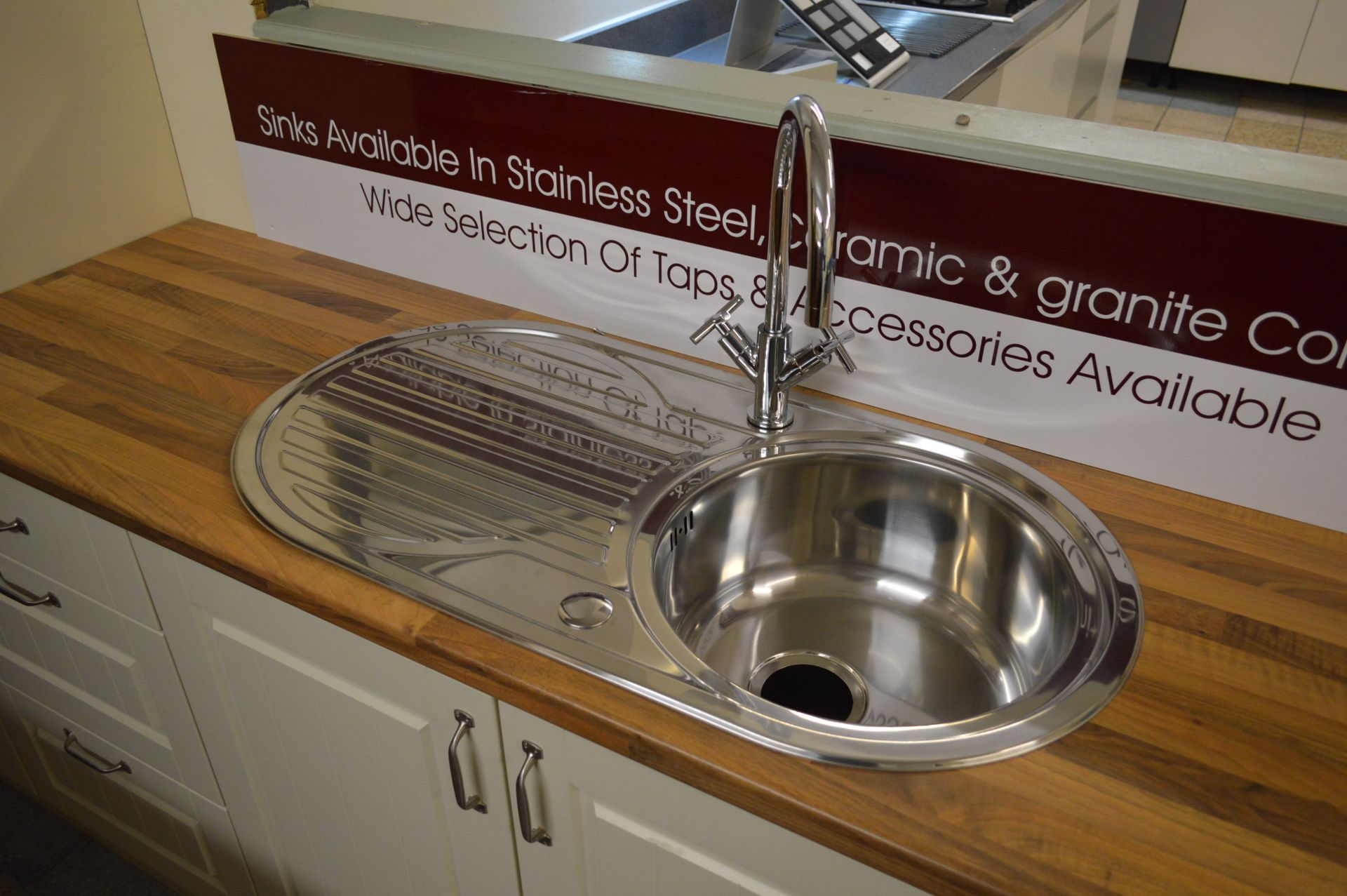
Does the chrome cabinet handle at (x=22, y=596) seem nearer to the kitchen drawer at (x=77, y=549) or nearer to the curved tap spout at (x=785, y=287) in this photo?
the kitchen drawer at (x=77, y=549)

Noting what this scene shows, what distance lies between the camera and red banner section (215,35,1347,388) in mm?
917

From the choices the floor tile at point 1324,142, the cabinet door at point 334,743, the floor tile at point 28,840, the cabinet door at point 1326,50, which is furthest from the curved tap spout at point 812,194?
the cabinet door at point 1326,50

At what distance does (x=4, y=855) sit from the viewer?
1.65 metres

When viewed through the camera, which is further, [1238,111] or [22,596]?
[1238,111]

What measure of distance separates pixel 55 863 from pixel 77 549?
821mm

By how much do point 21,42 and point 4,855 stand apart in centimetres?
127

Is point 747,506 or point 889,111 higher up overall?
point 889,111

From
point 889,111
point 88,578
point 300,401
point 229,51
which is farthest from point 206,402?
point 889,111

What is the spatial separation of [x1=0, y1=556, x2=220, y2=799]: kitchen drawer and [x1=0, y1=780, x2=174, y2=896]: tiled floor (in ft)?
1.29

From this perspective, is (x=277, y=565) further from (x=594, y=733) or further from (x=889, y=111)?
(x=889, y=111)

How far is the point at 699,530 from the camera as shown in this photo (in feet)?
3.59

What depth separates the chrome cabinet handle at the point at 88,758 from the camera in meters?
1.38

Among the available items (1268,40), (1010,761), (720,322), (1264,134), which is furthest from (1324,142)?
(1010,761)

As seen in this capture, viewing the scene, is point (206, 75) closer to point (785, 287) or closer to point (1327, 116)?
point (785, 287)
